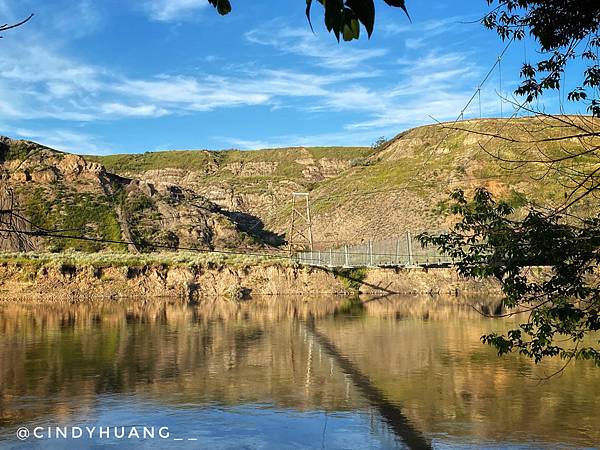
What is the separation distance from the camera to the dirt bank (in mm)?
37312

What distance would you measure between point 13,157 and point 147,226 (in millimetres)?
19186

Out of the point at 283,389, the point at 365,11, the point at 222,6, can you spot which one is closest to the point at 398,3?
the point at 365,11

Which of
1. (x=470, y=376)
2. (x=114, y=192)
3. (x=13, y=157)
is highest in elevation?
(x=13, y=157)

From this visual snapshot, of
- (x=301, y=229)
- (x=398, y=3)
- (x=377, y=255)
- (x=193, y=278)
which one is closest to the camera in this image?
(x=398, y=3)

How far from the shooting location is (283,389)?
13195mm

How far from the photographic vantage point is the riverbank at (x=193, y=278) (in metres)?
37.5

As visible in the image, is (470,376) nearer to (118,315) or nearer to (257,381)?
(257,381)

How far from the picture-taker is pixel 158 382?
45.5 feet

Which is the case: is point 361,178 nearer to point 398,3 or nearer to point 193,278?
point 193,278

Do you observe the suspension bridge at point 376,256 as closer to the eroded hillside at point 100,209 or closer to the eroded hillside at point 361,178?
the eroded hillside at point 361,178

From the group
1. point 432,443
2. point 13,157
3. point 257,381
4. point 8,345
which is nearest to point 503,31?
point 432,443

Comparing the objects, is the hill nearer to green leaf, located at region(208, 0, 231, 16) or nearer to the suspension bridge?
the suspension bridge

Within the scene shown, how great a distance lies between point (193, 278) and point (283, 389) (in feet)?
90.5

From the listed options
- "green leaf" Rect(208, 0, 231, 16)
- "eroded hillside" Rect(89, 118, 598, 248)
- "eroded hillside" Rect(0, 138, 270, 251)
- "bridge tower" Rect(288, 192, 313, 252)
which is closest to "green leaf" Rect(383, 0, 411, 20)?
"green leaf" Rect(208, 0, 231, 16)
